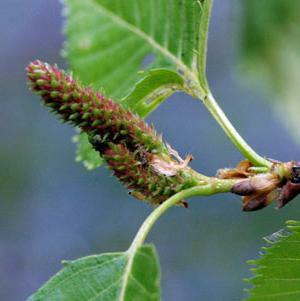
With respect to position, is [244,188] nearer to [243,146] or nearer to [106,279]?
[243,146]

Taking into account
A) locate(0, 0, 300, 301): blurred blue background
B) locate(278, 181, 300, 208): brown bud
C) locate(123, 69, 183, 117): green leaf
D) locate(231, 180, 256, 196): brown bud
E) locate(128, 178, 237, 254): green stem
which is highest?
locate(123, 69, 183, 117): green leaf

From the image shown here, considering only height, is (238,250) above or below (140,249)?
below

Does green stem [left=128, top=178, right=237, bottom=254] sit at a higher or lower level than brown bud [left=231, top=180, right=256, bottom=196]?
higher

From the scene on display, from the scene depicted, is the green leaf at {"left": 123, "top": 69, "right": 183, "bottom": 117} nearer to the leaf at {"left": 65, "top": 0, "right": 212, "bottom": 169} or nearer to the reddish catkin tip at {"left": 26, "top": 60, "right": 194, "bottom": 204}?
the leaf at {"left": 65, "top": 0, "right": 212, "bottom": 169}

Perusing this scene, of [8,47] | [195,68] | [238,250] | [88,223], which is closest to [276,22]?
[195,68]

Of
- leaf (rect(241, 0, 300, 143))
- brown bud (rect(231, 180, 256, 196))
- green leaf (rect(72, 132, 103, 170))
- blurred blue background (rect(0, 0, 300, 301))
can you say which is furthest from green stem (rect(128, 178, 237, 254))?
blurred blue background (rect(0, 0, 300, 301))

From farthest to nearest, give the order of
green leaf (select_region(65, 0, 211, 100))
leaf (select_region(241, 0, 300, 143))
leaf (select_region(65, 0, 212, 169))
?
leaf (select_region(241, 0, 300, 143))
green leaf (select_region(65, 0, 211, 100))
leaf (select_region(65, 0, 212, 169))

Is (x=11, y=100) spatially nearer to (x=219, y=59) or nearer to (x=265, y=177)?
(x=219, y=59)
